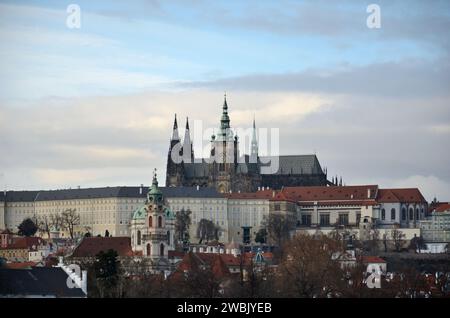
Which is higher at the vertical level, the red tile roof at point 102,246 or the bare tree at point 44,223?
the bare tree at point 44,223

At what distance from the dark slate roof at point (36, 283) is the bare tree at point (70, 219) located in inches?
3059

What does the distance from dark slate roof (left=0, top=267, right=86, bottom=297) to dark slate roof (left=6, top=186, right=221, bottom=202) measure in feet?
255

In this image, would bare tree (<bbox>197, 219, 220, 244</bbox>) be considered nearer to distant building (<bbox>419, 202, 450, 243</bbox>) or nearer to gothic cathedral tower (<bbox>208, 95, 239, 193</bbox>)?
gothic cathedral tower (<bbox>208, 95, 239, 193</bbox>)

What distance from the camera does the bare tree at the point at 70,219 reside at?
134000mm

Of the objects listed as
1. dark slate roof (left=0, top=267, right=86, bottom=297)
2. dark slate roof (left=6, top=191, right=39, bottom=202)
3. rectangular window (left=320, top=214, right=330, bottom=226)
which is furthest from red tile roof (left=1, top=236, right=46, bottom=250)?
dark slate roof (left=0, top=267, right=86, bottom=297)

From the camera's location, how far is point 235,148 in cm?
14112

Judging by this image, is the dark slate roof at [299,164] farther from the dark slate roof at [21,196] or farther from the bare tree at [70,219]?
the dark slate roof at [21,196]

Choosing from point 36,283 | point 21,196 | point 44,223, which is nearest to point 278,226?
point 44,223

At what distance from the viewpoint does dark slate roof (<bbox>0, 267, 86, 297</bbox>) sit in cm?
5012


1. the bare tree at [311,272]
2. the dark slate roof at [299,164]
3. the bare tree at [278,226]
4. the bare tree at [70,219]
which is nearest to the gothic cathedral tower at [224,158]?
the dark slate roof at [299,164]
